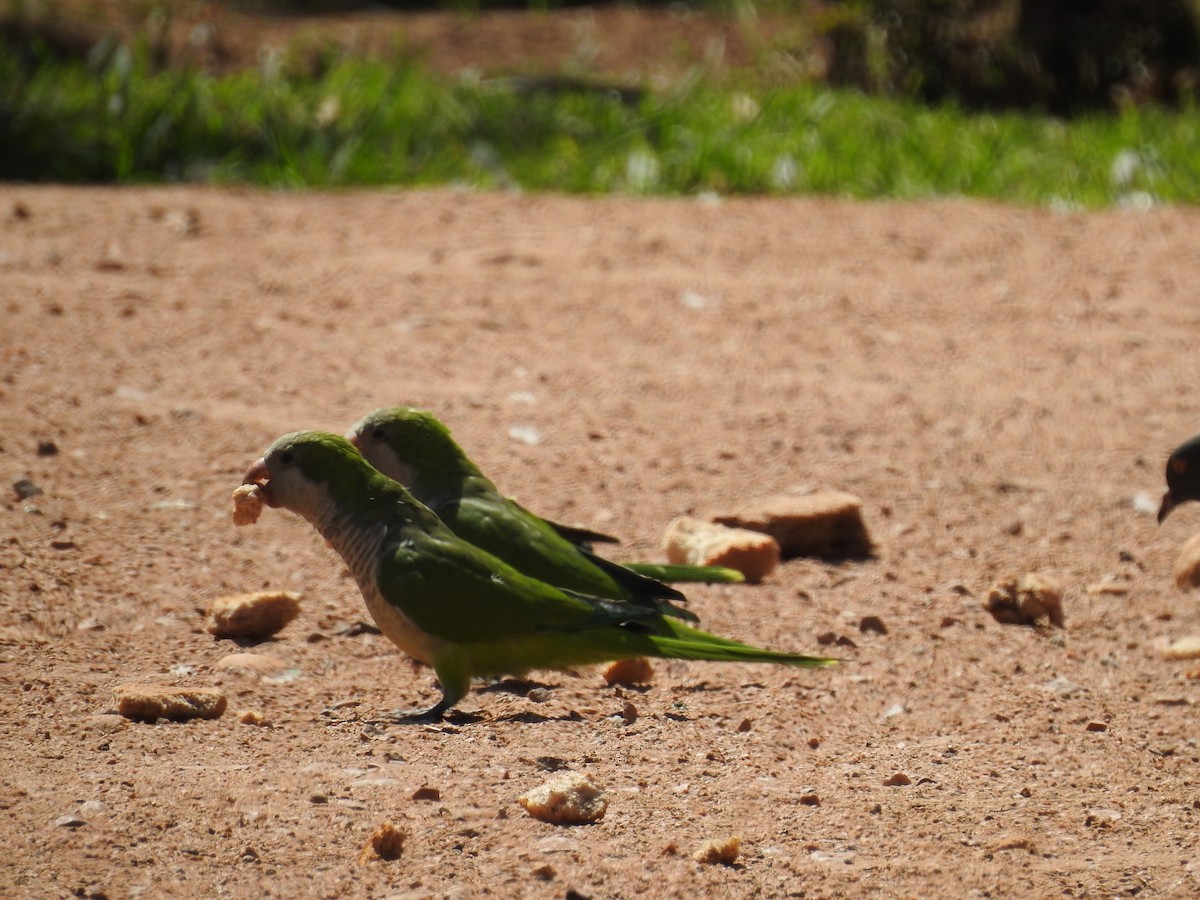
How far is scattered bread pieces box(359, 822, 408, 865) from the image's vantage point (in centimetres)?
243

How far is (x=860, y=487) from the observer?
4.52 meters

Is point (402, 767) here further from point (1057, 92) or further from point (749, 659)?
point (1057, 92)

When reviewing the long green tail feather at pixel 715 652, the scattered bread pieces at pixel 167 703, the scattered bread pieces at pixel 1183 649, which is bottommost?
the scattered bread pieces at pixel 167 703

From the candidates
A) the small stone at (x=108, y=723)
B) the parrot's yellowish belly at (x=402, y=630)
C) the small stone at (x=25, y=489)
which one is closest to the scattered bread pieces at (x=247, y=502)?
the parrot's yellowish belly at (x=402, y=630)

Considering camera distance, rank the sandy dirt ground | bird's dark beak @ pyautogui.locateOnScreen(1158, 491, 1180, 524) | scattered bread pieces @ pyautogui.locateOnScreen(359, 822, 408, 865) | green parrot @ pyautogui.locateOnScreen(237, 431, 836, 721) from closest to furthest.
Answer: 1. scattered bread pieces @ pyautogui.locateOnScreen(359, 822, 408, 865)
2. the sandy dirt ground
3. green parrot @ pyautogui.locateOnScreen(237, 431, 836, 721)
4. bird's dark beak @ pyautogui.locateOnScreen(1158, 491, 1180, 524)

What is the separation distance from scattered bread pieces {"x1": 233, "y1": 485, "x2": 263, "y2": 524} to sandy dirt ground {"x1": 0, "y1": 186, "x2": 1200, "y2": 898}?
32 cm

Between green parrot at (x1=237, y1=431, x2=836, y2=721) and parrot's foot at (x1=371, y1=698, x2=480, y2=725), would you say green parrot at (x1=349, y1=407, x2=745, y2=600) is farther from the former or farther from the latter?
parrot's foot at (x1=371, y1=698, x2=480, y2=725)

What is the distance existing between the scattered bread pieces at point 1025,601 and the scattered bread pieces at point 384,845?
1796 millimetres

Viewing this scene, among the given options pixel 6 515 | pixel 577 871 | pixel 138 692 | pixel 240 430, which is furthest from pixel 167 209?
pixel 577 871

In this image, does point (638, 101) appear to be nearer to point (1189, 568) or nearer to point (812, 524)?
point (812, 524)

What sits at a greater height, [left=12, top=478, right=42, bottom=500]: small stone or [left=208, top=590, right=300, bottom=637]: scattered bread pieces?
[left=208, top=590, right=300, bottom=637]: scattered bread pieces

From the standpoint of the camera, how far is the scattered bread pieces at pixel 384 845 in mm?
2428

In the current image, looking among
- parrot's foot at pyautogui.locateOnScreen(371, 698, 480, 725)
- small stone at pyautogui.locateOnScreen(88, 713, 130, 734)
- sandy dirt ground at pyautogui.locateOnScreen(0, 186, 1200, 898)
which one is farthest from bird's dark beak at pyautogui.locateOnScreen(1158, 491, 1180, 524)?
small stone at pyautogui.locateOnScreen(88, 713, 130, 734)

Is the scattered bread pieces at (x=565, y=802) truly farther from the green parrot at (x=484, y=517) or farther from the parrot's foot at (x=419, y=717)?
the green parrot at (x=484, y=517)
